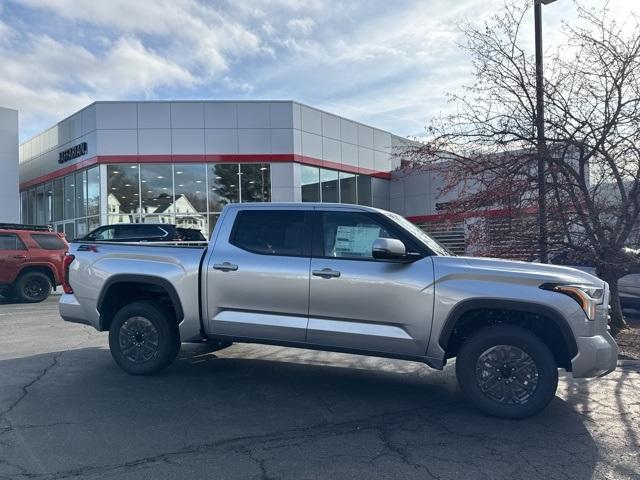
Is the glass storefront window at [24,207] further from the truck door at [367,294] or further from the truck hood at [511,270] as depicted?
the truck hood at [511,270]

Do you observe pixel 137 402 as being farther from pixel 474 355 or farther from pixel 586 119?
pixel 586 119

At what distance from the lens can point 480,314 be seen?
17.4ft

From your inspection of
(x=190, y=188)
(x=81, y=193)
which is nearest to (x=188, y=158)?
(x=190, y=188)

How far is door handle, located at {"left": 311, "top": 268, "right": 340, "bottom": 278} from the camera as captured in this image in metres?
5.39

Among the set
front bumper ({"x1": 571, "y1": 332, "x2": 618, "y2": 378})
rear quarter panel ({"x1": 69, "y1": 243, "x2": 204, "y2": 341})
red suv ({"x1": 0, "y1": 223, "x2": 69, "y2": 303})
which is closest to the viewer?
front bumper ({"x1": 571, "y1": 332, "x2": 618, "y2": 378})

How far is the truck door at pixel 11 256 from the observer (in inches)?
544

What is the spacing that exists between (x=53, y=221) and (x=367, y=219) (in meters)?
25.6

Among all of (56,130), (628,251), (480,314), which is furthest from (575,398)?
(56,130)

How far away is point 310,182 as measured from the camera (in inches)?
964

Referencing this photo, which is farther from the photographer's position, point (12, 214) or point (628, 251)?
point (12, 214)

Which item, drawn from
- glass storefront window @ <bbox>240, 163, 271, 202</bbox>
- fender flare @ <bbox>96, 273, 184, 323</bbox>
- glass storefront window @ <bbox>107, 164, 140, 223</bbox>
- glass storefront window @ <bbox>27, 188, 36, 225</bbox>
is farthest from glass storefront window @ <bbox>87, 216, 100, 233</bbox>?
fender flare @ <bbox>96, 273, 184, 323</bbox>

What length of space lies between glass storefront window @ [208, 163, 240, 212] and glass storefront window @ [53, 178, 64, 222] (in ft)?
27.3

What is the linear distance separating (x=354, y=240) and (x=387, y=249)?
2.05 ft

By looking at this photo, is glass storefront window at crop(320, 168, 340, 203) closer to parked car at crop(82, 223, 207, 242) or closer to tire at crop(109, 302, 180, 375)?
parked car at crop(82, 223, 207, 242)
